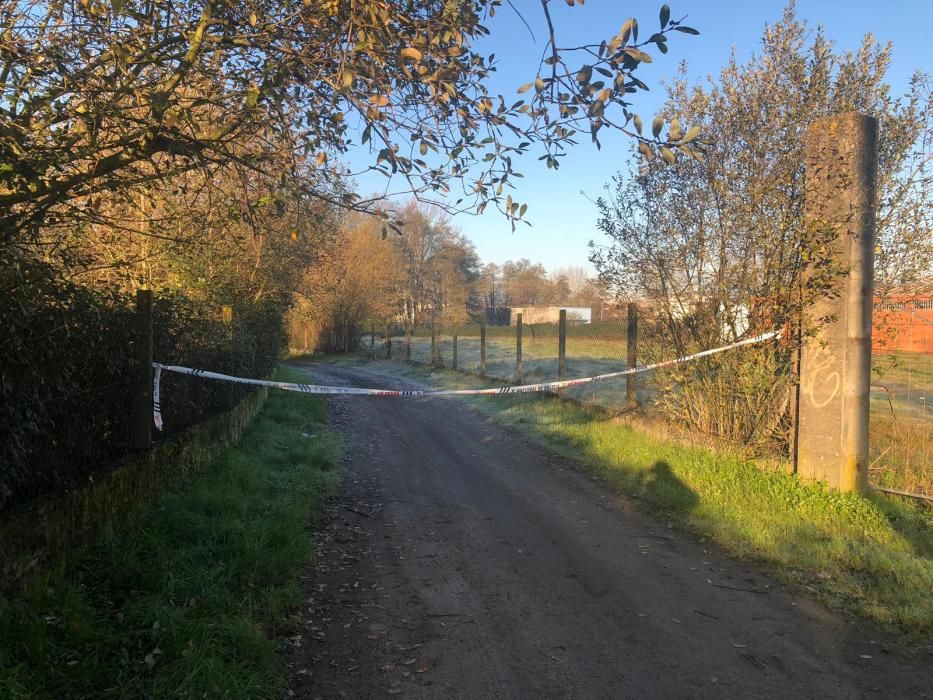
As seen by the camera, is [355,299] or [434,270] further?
→ [434,270]

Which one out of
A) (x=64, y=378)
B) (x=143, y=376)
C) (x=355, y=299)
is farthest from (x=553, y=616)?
(x=355, y=299)

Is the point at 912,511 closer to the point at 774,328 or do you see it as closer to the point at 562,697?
the point at 774,328

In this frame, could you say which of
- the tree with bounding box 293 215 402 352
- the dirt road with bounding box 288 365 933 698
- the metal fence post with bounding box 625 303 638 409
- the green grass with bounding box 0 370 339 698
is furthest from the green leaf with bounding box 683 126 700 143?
the tree with bounding box 293 215 402 352

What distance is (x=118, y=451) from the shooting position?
5160 mm

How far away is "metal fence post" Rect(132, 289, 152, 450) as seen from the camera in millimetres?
5457

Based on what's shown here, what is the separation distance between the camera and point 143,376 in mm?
5555

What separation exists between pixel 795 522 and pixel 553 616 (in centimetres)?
289

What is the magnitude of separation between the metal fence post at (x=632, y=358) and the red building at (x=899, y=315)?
3.57 meters

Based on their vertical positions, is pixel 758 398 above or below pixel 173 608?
above

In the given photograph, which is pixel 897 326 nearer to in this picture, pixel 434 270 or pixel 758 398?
pixel 758 398

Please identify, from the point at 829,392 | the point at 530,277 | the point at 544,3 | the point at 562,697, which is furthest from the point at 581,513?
the point at 530,277

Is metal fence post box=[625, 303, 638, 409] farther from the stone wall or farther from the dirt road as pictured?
the stone wall

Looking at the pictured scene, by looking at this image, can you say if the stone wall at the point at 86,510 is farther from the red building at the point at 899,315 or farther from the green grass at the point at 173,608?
the red building at the point at 899,315

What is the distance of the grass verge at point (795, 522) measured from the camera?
14.5 feet
